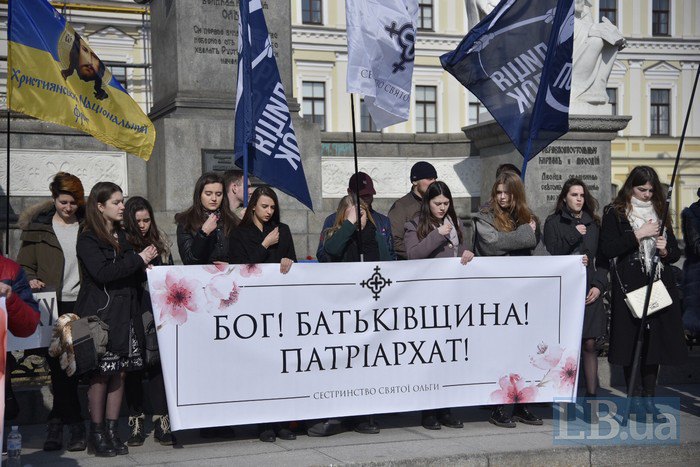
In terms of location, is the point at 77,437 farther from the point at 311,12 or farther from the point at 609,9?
the point at 609,9

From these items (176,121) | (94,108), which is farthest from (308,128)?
(94,108)

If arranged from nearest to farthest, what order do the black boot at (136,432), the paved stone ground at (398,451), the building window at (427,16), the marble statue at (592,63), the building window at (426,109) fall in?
the paved stone ground at (398,451)
the black boot at (136,432)
the marble statue at (592,63)
the building window at (426,109)
the building window at (427,16)

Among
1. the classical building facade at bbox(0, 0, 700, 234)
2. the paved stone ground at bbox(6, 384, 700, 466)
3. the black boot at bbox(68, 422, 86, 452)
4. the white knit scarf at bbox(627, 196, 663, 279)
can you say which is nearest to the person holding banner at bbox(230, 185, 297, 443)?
the paved stone ground at bbox(6, 384, 700, 466)

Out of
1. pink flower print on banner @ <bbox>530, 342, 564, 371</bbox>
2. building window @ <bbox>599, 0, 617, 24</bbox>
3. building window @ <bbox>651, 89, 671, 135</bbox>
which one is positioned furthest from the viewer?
building window @ <bbox>651, 89, 671, 135</bbox>

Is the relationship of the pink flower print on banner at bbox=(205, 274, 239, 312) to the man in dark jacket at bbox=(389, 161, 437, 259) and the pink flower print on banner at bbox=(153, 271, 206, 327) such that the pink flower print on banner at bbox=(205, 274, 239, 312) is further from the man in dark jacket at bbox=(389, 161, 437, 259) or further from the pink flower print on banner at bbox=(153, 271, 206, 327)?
the man in dark jacket at bbox=(389, 161, 437, 259)

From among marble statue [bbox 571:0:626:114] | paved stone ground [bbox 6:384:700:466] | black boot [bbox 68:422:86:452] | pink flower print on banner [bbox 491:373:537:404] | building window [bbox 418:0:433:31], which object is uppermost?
building window [bbox 418:0:433:31]

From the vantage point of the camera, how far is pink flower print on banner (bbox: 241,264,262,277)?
6789 millimetres

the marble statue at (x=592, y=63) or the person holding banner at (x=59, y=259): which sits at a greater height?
the marble statue at (x=592, y=63)

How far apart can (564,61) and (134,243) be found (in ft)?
11.7

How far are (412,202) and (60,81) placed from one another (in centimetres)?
313

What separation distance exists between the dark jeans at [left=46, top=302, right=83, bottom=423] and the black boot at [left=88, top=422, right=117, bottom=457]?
314mm

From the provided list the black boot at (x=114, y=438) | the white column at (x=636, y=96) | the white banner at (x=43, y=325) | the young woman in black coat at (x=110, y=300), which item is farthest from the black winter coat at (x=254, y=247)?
the white column at (x=636, y=96)

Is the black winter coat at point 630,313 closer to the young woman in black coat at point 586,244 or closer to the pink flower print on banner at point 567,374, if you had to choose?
the young woman in black coat at point 586,244

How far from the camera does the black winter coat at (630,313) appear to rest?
7672 millimetres
